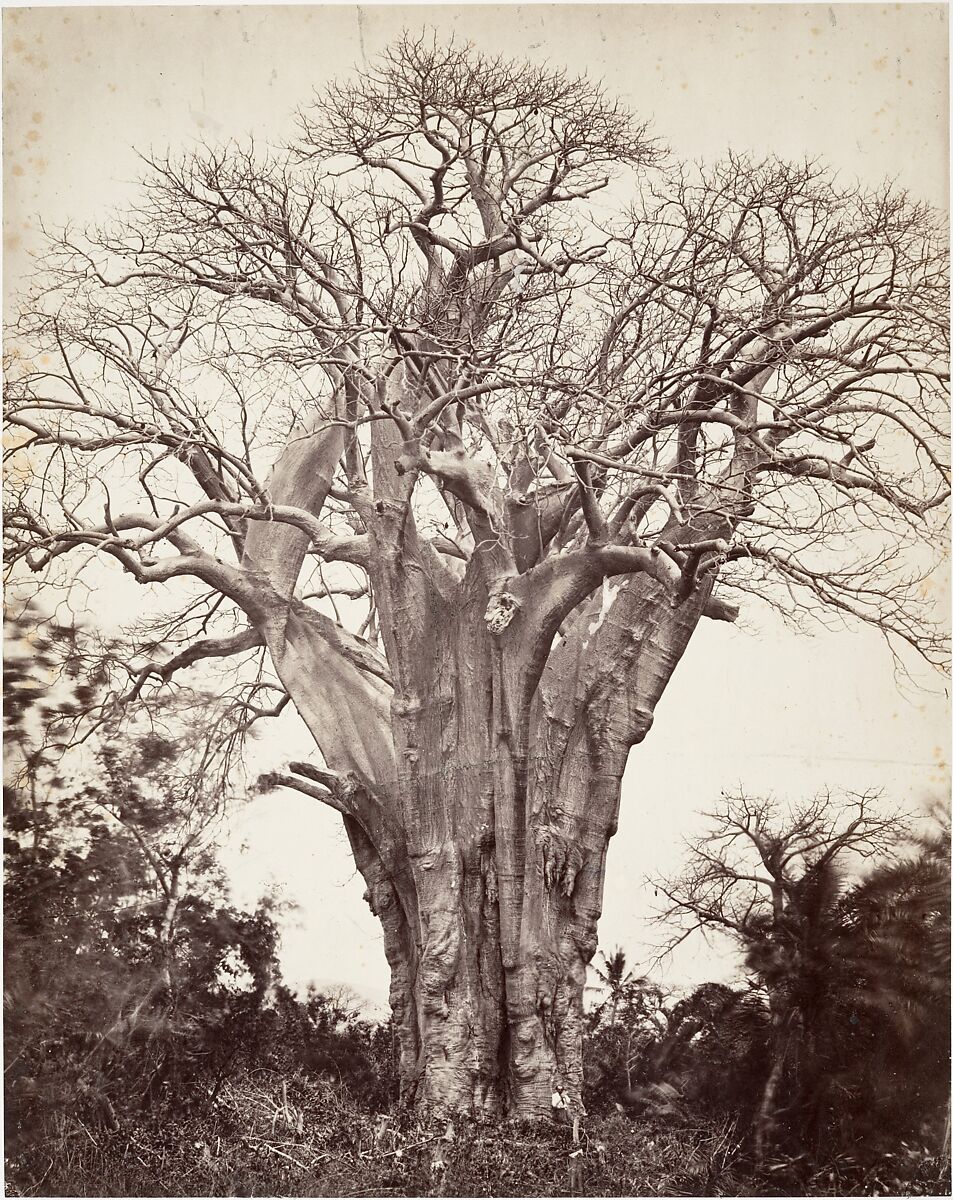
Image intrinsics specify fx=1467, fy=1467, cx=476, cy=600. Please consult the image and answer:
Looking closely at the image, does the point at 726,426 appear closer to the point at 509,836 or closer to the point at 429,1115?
the point at 509,836

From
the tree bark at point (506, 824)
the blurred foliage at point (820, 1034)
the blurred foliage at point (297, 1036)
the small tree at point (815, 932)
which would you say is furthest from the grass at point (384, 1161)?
the small tree at point (815, 932)

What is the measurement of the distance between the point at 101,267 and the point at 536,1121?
184 inches

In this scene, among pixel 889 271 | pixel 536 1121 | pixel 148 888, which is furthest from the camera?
pixel 148 888

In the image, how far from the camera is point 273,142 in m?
7.29

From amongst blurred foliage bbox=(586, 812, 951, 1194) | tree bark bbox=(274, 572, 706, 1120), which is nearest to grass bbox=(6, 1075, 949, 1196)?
blurred foliage bbox=(586, 812, 951, 1194)

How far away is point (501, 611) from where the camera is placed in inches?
272

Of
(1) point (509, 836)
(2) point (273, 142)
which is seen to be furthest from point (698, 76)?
(1) point (509, 836)

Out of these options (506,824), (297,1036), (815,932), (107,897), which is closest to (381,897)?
(506,824)

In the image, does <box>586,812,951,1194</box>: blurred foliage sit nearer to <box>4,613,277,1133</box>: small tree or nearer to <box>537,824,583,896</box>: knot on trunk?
<box>537,824,583,896</box>: knot on trunk

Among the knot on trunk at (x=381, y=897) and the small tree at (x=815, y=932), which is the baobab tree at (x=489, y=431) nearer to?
the knot on trunk at (x=381, y=897)

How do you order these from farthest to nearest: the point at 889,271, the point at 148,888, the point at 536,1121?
1. the point at 148,888
2. the point at 889,271
3. the point at 536,1121

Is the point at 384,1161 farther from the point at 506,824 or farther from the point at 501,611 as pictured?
the point at 501,611

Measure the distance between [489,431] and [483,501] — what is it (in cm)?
53

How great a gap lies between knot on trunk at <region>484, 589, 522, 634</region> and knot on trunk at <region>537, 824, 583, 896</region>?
0.98 meters
